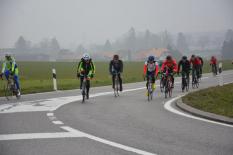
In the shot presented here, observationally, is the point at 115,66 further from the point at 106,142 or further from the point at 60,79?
the point at 60,79

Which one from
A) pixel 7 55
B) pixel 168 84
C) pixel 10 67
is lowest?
pixel 168 84

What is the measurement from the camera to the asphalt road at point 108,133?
293 inches

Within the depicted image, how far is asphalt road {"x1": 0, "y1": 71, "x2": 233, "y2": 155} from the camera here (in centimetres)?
743

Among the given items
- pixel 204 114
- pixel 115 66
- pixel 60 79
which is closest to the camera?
pixel 204 114

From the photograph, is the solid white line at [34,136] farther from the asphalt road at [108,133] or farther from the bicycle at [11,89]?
the bicycle at [11,89]

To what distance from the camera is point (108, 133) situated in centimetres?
912

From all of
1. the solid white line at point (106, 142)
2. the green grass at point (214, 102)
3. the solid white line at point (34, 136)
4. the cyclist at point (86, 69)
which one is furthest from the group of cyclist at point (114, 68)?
the solid white line at point (34, 136)

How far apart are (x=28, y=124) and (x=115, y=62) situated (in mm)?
9602

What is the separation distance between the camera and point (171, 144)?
7809 mm

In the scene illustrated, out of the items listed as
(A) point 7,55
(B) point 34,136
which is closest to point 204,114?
(B) point 34,136

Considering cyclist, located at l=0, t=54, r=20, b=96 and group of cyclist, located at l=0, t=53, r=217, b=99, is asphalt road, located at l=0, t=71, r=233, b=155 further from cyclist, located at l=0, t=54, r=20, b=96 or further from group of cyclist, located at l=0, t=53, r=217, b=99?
cyclist, located at l=0, t=54, r=20, b=96

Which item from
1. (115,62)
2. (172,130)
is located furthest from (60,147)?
(115,62)

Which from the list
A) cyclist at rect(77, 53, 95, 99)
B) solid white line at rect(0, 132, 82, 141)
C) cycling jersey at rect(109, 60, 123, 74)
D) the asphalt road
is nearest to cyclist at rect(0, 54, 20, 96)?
cyclist at rect(77, 53, 95, 99)

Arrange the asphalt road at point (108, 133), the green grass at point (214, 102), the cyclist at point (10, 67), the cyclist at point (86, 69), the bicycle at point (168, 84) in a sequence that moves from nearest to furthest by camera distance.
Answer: the asphalt road at point (108, 133), the green grass at point (214, 102), the cyclist at point (86, 69), the bicycle at point (168, 84), the cyclist at point (10, 67)
